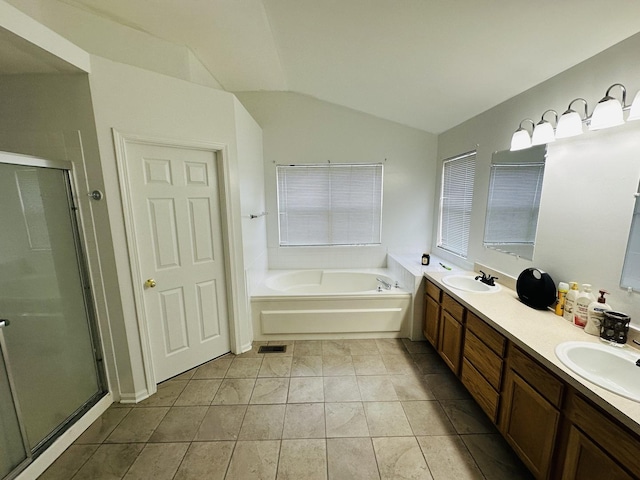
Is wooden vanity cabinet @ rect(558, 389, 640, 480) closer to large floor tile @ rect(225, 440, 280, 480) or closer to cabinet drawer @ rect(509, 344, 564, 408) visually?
cabinet drawer @ rect(509, 344, 564, 408)

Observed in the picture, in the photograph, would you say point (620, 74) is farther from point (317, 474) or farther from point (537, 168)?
point (317, 474)

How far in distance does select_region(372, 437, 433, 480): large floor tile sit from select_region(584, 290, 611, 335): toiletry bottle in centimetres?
121

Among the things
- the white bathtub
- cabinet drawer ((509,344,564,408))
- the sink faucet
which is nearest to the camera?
cabinet drawer ((509,344,564,408))

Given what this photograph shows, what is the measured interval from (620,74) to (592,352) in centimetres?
146

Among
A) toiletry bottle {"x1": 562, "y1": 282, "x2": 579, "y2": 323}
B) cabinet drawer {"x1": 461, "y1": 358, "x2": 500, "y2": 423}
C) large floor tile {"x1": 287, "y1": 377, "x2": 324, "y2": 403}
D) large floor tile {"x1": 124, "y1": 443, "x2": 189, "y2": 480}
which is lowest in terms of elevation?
large floor tile {"x1": 124, "y1": 443, "x2": 189, "y2": 480}

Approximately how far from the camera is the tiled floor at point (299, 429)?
1.52 metres

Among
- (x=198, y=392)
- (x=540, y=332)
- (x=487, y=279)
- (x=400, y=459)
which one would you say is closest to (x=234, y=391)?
(x=198, y=392)

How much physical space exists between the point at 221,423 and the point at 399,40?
9.76 ft

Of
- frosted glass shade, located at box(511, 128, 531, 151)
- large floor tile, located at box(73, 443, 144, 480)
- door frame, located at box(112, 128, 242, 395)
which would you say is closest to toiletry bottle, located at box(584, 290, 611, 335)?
frosted glass shade, located at box(511, 128, 531, 151)

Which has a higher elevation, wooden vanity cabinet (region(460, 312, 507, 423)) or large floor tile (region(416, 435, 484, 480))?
wooden vanity cabinet (region(460, 312, 507, 423))

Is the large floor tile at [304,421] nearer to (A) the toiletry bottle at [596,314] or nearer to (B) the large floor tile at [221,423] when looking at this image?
(B) the large floor tile at [221,423]

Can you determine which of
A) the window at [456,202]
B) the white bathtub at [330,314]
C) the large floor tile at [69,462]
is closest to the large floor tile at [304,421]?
the white bathtub at [330,314]

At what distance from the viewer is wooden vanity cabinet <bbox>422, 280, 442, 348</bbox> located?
2432 mm

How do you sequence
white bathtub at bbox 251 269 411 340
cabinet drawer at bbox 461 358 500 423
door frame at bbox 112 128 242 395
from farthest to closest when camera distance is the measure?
white bathtub at bbox 251 269 411 340 → door frame at bbox 112 128 242 395 → cabinet drawer at bbox 461 358 500 423
